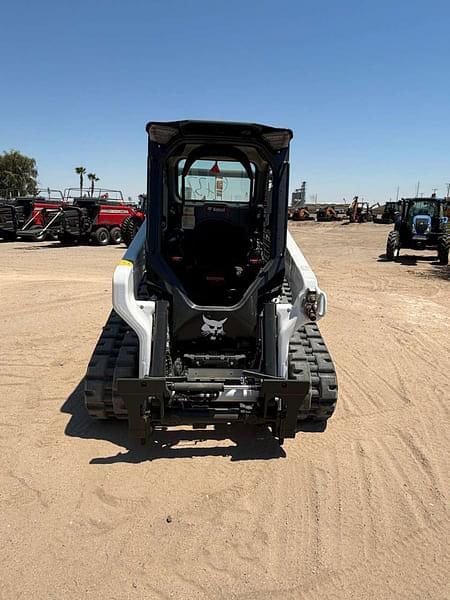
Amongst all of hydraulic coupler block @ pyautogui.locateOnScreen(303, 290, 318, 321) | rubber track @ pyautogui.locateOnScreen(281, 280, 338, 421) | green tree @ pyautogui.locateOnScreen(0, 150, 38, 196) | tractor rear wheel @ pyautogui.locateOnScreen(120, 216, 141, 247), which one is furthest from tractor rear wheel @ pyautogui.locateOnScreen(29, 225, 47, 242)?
green tree @ pyautogui.locateOnScreen(0, 150, 38, 196)

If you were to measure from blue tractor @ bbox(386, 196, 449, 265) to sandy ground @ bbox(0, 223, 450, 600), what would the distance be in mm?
10751

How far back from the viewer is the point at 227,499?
2938 mm

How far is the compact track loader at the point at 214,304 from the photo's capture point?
3217 mm

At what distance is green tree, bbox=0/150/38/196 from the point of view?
49219 millimetres

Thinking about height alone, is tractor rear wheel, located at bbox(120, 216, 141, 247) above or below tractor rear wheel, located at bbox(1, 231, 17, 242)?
above

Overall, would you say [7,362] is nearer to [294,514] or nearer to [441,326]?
[294,514]

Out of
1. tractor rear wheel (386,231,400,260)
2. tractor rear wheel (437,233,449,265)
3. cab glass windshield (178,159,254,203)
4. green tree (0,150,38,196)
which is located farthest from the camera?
green tree (0,150,38,196)

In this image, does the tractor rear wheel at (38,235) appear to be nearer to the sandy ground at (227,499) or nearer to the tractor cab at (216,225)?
the sandy ground at (227,499)

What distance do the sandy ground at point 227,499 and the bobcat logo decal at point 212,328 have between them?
77cm

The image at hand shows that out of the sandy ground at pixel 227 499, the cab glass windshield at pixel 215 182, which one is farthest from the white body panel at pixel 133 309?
the cab glass windshield at pixel 215 182

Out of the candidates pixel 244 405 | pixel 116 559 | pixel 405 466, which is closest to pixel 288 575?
pixel 116 559

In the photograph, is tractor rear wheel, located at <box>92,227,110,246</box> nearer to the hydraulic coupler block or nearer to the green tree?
the hydraulic coupler block

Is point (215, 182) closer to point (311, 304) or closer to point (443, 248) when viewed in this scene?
point (311, 304)

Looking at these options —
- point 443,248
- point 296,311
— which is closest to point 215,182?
point 296,311
